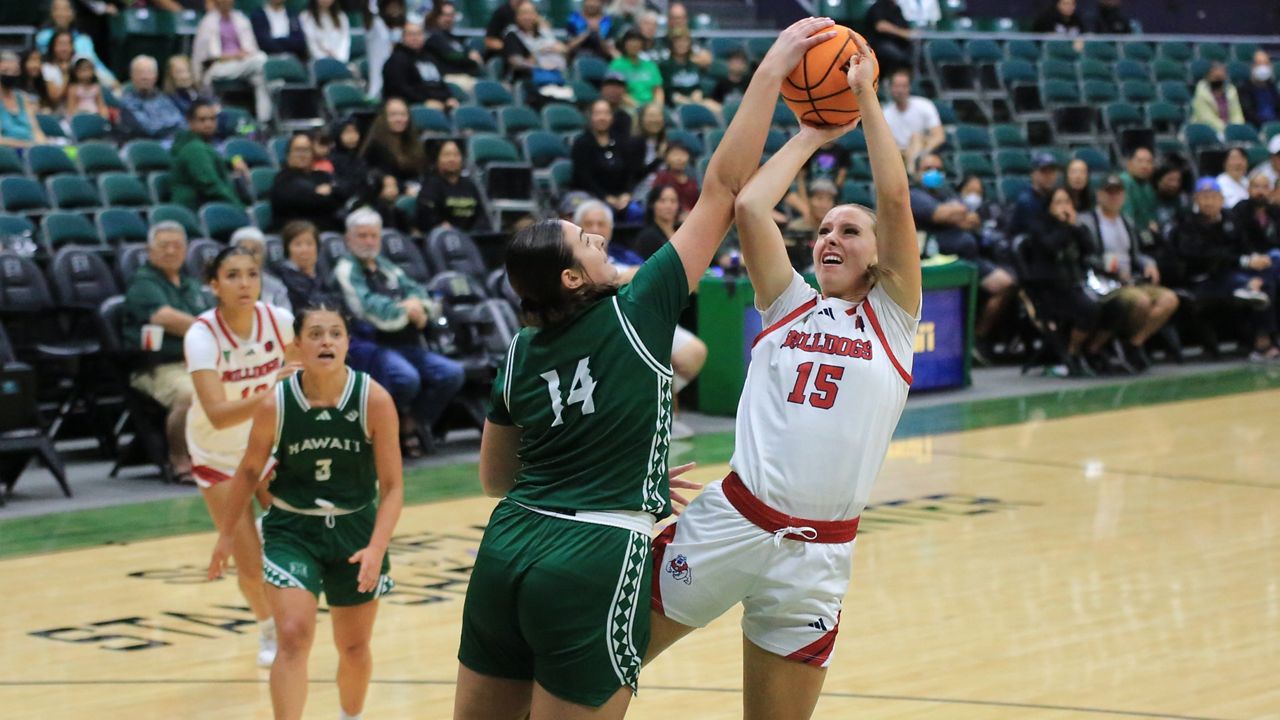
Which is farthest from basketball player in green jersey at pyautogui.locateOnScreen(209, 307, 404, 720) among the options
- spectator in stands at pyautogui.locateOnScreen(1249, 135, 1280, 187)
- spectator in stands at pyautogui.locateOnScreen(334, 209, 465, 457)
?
spectator in stands at pyautogui.locateOnScreen(1249, 135, 1280, 187)

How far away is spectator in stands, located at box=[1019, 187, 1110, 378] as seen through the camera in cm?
1345

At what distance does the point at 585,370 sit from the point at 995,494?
246 inches

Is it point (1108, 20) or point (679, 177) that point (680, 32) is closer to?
point (679, 177)

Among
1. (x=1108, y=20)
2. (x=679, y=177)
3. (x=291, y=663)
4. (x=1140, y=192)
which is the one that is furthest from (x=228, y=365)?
(x=1108, y=20)

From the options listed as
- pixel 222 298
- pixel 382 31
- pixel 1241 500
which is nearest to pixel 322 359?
pixel 222 298

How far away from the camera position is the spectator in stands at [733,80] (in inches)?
624

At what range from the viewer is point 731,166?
341 centimetres

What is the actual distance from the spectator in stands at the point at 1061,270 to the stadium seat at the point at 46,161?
7303 millimetres

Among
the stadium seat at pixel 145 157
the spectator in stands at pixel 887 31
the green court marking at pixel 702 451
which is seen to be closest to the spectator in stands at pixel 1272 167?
the green court marking at pixel 702 451

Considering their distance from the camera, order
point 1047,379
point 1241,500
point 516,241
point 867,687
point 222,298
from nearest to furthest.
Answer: point 516,241 → point 867,687 → point 222,298 → point 1241,500 → point 1047,379

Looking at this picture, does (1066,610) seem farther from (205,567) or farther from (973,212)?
(973,212)

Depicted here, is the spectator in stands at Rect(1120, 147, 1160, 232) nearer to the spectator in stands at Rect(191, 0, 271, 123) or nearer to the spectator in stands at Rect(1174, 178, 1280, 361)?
the spectator in stands at Rect(1174, 178, 1280, 361)

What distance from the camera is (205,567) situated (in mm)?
7570

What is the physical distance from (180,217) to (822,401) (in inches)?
312
